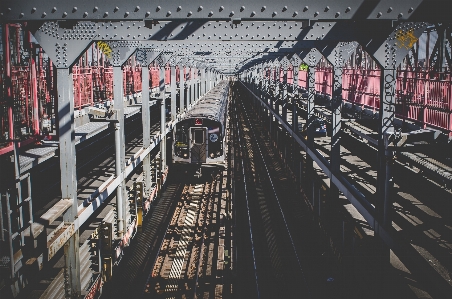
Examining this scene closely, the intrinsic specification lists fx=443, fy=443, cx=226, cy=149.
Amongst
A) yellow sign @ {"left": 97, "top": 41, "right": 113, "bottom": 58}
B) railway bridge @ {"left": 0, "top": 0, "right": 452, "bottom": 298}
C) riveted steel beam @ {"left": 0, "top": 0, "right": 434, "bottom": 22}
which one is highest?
yellow sign @ {"left": 97, "top": 41, "right": 113, "bottom": 58}

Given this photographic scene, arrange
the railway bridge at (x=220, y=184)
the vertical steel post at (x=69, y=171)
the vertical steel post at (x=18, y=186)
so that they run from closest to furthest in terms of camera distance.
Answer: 1. the railway bridge at (x=220, y=184)
2. the vertical steel post at (x=18, y=186)
3. the vertical steel post at (x=69, y=171)

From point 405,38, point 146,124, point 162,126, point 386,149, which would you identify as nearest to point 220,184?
point 162,126

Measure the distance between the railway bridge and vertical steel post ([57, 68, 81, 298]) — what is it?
0.02m

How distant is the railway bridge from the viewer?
16.2 feet

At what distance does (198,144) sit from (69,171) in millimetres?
9395

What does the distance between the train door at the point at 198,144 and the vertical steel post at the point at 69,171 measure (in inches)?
360

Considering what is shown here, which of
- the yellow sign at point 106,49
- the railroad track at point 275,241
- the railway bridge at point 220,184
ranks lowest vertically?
the railroad track at point 275,241

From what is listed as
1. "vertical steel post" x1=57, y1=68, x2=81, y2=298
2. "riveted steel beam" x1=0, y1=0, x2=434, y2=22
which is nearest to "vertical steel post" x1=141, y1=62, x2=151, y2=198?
"vertical steel post" x1=57, y1=68, x2=81, y2=298

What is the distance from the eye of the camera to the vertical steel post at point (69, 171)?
20.9 feet

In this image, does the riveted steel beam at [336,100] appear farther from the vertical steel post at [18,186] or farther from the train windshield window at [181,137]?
the train windshield window at [181,137]

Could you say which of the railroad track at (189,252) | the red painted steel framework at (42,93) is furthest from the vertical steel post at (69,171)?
the railroad track at (189,252)

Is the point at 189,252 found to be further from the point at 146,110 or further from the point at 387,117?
the point at 387,117

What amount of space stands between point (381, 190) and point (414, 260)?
143 cm

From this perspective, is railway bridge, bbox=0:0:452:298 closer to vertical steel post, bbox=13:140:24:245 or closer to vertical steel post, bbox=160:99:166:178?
vertical steel post, bbox=13:140:24:245
